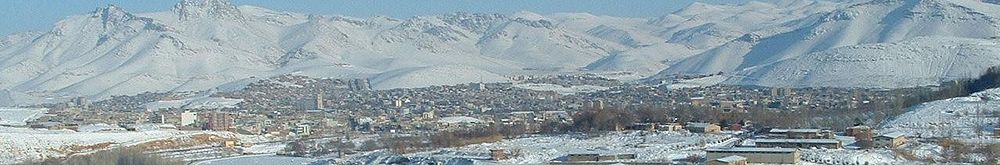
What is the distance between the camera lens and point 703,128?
3569cm

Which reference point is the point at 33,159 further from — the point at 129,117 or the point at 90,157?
the point at 129,117

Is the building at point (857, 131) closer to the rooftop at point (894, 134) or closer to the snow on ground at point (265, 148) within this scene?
the rooftop at point (894, 134)

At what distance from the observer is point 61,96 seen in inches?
3307

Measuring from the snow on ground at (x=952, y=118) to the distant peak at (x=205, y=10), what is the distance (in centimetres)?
9769

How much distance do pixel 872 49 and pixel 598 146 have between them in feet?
145

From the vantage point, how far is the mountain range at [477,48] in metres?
73.9

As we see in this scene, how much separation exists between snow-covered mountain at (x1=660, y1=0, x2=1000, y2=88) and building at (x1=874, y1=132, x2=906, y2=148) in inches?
1224

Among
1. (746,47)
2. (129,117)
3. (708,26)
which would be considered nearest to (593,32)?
(708,26)

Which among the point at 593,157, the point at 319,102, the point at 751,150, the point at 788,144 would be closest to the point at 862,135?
the point at 788,144

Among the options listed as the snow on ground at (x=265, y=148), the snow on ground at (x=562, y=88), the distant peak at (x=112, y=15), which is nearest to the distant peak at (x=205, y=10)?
the distant peak at (x=112, y=15)

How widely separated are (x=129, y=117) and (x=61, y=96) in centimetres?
2937

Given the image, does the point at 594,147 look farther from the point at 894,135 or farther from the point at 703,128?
the point at 894,135

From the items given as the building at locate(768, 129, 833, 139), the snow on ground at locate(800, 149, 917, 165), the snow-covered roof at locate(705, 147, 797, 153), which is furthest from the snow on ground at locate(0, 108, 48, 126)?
the snow on ground at locate(800, 149, 917, 165)

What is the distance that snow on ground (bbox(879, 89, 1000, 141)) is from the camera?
32166 mm
